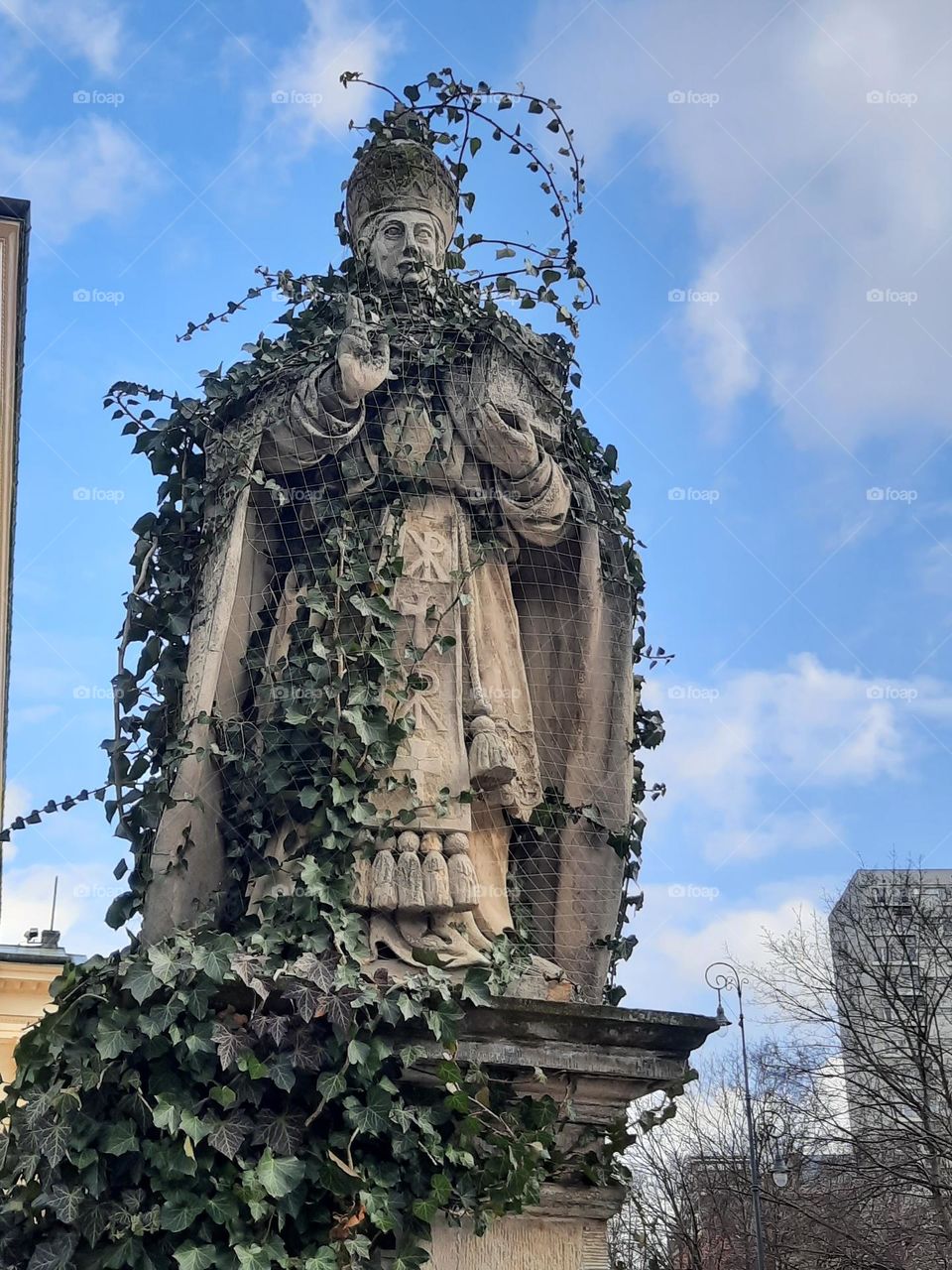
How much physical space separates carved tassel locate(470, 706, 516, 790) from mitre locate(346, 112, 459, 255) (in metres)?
2.69

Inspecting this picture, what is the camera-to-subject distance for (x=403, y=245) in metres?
6.62

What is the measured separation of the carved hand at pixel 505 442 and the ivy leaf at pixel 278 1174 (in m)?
2.87

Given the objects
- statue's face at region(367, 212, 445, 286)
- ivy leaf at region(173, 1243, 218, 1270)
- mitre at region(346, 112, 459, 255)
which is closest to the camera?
ivy leaf at region(173, 1243, 218, 1270)

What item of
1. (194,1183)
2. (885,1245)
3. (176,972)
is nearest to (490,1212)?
(194,1183)

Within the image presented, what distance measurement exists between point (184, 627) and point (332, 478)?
2.87 ft

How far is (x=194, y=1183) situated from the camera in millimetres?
4254

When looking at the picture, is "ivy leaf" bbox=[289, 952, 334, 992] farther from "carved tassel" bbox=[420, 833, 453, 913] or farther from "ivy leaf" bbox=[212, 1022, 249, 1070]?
"carved tassel" bbox=[420, 833, 453, 913]

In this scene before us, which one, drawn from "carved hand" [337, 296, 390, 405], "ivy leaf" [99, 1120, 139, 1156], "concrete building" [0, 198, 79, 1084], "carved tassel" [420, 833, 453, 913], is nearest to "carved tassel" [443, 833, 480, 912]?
"carved tassel" [420, 833, 453, 913]

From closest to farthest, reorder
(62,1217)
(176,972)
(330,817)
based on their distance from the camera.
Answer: (62,1217) < (176,972) < (330,817)

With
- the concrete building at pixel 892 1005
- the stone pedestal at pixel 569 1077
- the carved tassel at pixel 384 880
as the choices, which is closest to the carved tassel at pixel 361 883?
the carved tassel at pixel 384 880

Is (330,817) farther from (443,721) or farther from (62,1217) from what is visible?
(62,1217)

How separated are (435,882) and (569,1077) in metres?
0.80

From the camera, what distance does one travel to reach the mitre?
6.73 metres

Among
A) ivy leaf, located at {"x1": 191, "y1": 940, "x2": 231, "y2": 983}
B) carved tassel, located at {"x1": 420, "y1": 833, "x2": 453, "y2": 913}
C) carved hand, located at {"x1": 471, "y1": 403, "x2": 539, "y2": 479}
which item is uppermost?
carved hand, located at {"x1": 471, "y1": 403, "x2": 539, "y2": 479}
